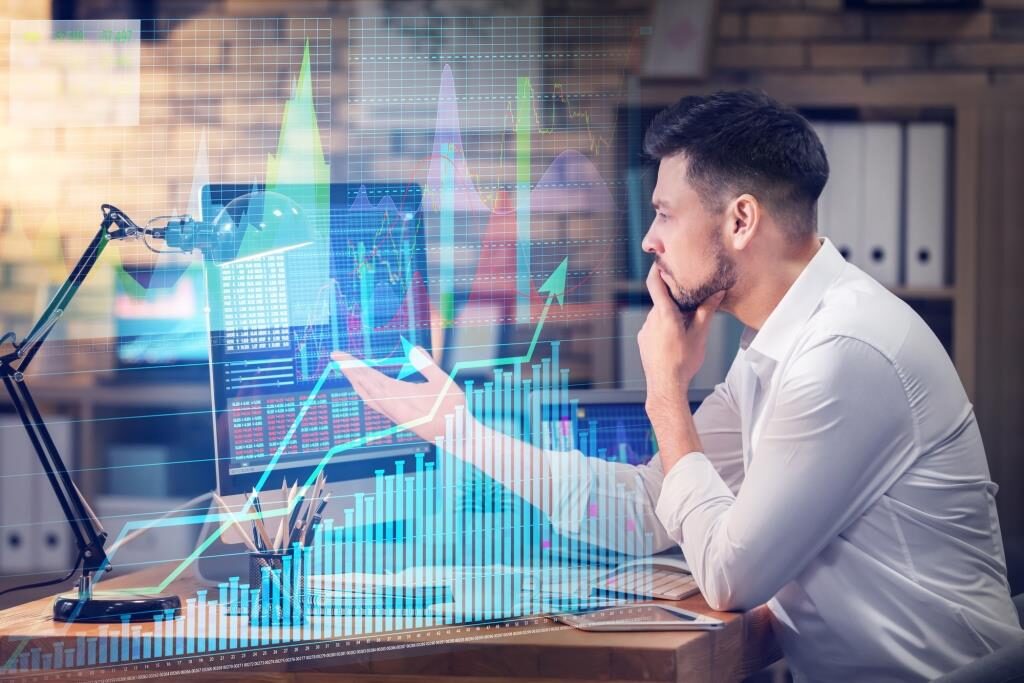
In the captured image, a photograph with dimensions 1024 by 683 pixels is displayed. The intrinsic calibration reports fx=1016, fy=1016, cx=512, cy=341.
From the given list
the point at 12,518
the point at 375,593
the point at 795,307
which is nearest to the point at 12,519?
the point at 12,518

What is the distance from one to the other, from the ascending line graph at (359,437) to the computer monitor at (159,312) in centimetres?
14

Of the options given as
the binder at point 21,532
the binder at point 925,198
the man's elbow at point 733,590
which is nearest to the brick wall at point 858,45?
the binder at point 925,198

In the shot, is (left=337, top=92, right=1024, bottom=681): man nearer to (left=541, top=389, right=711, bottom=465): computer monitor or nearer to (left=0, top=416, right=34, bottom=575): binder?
(left=541, top=389, right=711, bottom=465): computer monitor

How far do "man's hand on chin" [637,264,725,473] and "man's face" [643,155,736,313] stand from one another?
0.03 meters

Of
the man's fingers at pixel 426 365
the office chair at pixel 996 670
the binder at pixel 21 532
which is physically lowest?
the binder at pixel 21 532

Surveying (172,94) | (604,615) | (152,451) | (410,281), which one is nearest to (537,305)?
(410,281)

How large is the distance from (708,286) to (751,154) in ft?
0.60

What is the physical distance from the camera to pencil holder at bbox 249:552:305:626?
1.17m

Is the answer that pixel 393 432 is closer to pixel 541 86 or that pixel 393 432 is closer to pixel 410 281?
pixel 410 281

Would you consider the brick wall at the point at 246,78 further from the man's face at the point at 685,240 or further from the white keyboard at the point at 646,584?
the white keyboard at the point at 646,584

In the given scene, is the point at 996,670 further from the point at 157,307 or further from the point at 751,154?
the point at 157,307

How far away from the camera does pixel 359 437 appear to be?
1212 millimetres

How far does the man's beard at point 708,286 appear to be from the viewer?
1.37 m
